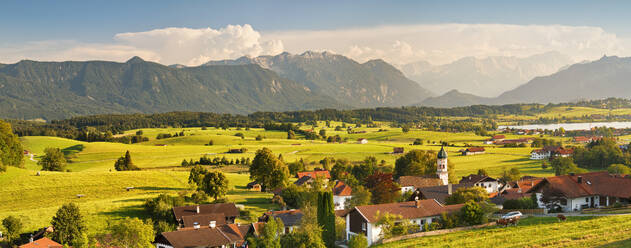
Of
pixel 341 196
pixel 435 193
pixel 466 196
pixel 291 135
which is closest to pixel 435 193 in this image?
pixel 435 193

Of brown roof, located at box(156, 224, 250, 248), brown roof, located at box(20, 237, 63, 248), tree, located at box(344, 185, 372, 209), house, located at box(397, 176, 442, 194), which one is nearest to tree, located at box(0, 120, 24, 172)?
brown roof, located at box(20, 237, 63, 248)

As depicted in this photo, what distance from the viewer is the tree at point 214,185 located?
71562 millimetres

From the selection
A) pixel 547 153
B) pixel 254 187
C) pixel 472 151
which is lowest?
pixel 254 187

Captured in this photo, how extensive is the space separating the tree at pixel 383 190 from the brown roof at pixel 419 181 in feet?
22.9

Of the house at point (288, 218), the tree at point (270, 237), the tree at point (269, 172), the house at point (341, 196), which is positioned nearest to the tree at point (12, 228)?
the house at point (288, 218)

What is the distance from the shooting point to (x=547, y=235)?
36.3m

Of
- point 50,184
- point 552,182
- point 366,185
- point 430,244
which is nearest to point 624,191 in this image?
point 552,182

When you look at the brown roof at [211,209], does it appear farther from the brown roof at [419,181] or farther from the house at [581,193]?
the house at [581,193]

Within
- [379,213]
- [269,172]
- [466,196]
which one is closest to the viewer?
[379,213]

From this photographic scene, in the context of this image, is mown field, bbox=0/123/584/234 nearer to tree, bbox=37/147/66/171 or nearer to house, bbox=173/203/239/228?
tree, bbox=37/147/66/171

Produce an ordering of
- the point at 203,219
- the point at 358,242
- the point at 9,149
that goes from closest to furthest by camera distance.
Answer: the point at 358,242
the point at 203,219
the point at 9,149

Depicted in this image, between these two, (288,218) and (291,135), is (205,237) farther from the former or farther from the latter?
(291,135)

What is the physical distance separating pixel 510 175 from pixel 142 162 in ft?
267

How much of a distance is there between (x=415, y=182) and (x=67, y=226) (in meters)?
50.2
